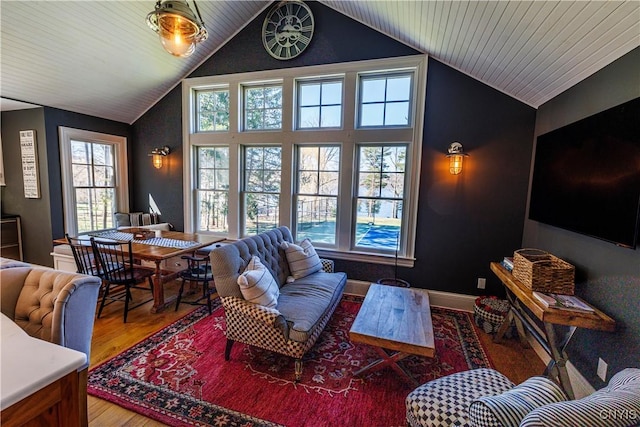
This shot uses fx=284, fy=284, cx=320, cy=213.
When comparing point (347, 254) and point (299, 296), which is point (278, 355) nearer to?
point (299, 296)

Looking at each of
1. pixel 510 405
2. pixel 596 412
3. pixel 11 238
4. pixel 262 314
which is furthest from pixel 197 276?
pixel 11 238

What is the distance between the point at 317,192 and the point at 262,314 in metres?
2.25

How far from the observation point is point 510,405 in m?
1.16

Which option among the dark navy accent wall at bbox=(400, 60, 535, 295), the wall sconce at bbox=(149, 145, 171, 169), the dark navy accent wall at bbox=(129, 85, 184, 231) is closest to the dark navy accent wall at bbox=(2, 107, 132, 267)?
the dark navy accent wall at bbox=(129, 85, 184, 231)

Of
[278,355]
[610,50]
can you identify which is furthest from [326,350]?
[610,50]

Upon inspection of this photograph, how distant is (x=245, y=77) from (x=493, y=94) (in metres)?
3.30

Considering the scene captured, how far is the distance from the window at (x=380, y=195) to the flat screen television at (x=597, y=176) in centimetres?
152

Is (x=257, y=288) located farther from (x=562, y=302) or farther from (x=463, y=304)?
(x=463, y=304)

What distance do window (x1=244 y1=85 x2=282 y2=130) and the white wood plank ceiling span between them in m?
0.91

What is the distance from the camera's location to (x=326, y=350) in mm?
2611

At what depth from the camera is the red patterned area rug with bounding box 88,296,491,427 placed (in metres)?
1.87

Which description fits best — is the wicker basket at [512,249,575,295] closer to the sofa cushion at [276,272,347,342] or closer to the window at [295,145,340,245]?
the sofa cushion at [276,272,347,342]

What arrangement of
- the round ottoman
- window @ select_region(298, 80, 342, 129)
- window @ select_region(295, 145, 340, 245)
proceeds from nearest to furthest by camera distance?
1. the round ottoman
2. window @ select_region(298, 80, 342, 129)
3. window @ select_region(295, 145, 340, 245)

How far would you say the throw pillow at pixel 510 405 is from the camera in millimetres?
1098
